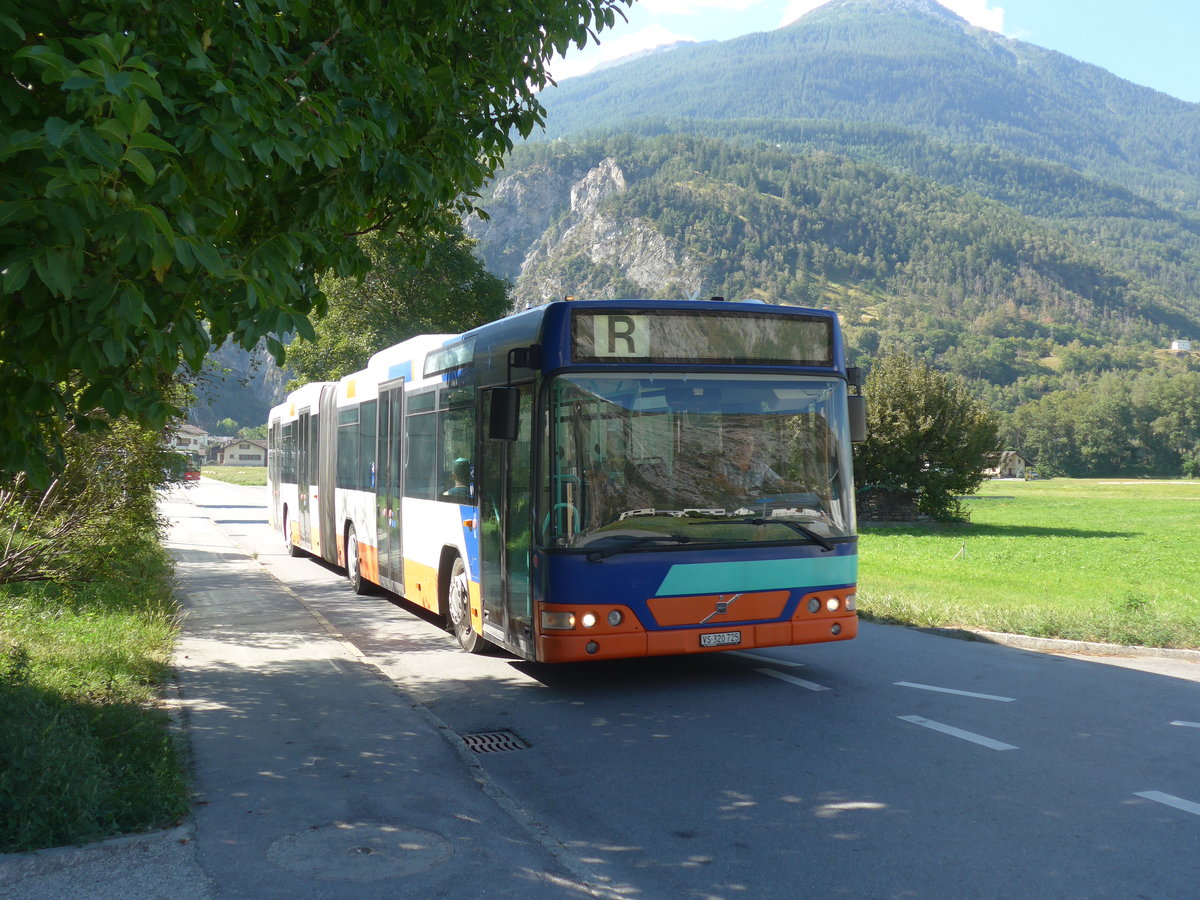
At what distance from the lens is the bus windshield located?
805 centimetres

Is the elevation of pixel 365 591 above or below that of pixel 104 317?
below

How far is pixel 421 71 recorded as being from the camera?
21.0 ft

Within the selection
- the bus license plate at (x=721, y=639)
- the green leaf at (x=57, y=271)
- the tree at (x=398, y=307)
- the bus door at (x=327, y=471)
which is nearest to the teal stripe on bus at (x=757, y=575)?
the bus license plate at (x=721, y=639)

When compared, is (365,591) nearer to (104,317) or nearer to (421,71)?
(421,71)

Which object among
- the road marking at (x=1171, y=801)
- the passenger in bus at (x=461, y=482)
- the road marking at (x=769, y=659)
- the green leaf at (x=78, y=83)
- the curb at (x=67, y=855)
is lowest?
the road marking at (x=769, y=659)

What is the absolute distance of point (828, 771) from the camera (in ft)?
21.1

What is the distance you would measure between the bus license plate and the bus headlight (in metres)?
1.05

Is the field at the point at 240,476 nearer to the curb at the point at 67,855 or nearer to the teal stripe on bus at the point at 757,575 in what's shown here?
the teal stripe on bus at the point at 757,575

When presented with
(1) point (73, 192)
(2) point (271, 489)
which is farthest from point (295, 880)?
(2) point (271, 489)

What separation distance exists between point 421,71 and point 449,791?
13.4 ft

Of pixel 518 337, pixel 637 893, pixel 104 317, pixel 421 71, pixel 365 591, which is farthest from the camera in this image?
pixel 365 591

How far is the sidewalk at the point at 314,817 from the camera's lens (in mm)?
4570

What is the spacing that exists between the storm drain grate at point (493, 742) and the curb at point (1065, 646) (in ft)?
20.6

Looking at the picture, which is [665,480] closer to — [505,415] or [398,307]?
[505,415]
